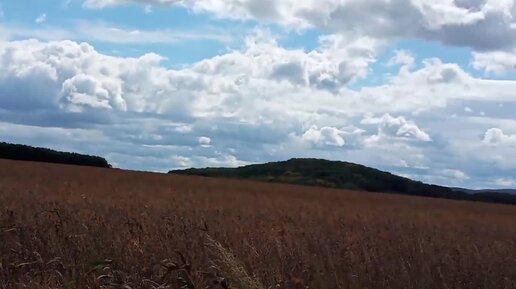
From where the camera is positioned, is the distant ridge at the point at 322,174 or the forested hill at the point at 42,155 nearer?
the forested hill at the point at 42,155

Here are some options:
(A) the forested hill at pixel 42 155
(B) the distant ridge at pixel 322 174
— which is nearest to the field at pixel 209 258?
(A) the forested hill at pixel 42 155

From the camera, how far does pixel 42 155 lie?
75500 mm

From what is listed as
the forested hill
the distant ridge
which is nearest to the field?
the forested hill

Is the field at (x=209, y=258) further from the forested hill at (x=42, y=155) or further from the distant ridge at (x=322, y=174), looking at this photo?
the distant ridge at (x=322, y=174)

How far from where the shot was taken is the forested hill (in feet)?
243

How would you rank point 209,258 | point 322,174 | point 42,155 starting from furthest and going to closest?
point 322,174
point 42,155
point 209,258

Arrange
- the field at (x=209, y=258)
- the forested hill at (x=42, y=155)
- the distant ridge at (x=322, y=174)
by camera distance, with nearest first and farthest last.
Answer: the field at (x=209, y=258), the forested hill at (x=42, y=155), the distant ridge at (x=322, y=174)

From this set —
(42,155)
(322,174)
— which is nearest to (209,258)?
(42,155)

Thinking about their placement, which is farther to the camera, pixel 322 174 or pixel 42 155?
pixel 322 174

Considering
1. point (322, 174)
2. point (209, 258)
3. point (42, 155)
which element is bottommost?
point (209, 258)

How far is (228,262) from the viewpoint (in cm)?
Result: 661

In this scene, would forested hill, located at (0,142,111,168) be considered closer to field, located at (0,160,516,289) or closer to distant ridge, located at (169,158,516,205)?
distant ridge, located at (169,158,516,205)

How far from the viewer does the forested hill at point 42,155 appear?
74000 millimetres

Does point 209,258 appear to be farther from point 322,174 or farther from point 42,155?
point 322,174
